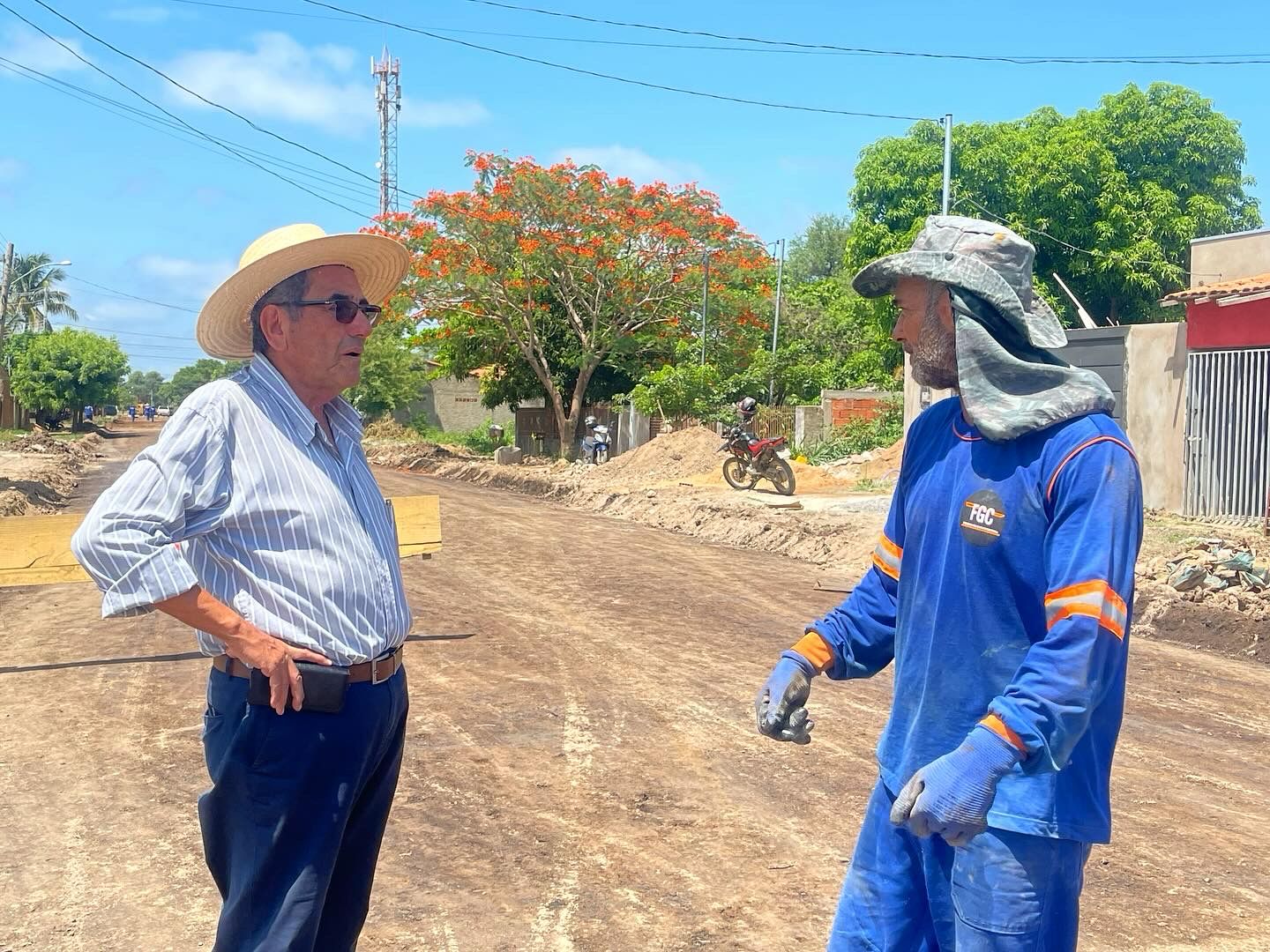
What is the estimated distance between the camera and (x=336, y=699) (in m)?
2.69

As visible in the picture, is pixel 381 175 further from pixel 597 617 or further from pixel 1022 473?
pixel 1022 473

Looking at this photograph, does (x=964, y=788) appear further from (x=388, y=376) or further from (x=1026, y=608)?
(x=388, y=376)

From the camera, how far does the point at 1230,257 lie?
16.4 metres

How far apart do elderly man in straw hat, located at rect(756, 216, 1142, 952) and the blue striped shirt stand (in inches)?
40.8

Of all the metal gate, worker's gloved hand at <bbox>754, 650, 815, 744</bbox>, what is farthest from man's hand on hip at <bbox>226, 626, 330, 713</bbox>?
the metal gate

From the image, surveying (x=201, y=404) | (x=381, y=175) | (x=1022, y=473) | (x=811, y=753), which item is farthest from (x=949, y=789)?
(x=381, y=175)

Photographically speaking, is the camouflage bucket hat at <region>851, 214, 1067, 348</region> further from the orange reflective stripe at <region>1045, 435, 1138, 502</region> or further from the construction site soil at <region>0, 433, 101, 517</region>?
the construction site soil at <region>0, 433, 101, 517</region>

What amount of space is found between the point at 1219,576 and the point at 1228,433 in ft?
16.0

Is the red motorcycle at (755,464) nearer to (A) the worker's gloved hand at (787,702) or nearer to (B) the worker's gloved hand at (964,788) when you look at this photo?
(A) the worker's gloved hand at (787,702)

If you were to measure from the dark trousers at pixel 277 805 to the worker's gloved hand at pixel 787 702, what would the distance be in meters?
0.92

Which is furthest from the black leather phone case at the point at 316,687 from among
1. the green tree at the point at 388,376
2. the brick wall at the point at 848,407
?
the green tree at the point at 388,376

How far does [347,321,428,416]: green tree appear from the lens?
45656 millimetres

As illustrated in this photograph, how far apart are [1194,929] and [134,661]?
21.9 ft

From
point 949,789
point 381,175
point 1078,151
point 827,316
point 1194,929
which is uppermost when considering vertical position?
point 381,175
